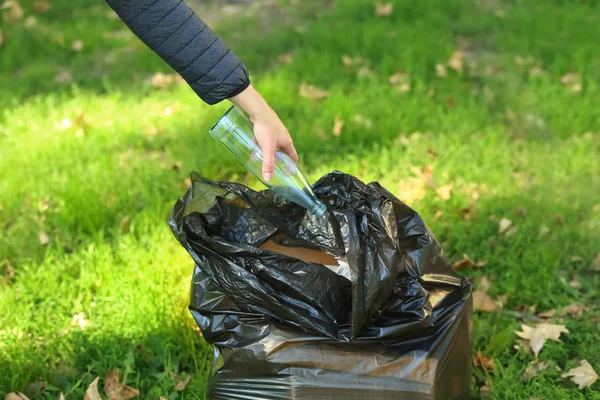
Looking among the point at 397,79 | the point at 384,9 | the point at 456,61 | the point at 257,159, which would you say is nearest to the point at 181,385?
the point at 257,159

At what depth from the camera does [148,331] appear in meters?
2.44

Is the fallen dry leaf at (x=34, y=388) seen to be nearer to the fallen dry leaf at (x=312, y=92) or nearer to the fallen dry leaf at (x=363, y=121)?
the fallen dry leaf at (x=363, y=121)

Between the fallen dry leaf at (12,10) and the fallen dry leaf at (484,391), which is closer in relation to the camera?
the fallen dry leaf at (484,391)

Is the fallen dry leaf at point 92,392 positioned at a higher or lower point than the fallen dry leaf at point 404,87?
lower

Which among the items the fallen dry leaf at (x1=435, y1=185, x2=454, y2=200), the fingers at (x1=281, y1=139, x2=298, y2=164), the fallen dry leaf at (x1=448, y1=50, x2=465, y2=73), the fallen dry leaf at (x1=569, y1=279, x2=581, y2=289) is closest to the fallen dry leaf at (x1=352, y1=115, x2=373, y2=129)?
the fallen dry leaf at (x1=435, y1=185, x2=454, y2=200)

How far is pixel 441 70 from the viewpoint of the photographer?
14.4 ft

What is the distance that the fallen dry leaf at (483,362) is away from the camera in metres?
2.33

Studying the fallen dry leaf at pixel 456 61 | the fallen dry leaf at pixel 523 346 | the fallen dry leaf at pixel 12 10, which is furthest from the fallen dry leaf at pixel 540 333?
the fallen dry leaf at pixel 12 10

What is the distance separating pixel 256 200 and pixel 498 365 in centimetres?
103

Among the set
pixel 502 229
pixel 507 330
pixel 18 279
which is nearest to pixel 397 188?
pixel 502 229

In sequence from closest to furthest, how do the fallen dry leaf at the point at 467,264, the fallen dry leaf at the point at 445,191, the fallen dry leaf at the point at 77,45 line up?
the fallen dry leaf at the point at 467,264 < the fallen dry leaf at the point at 445,191 < the fallen dry leaf at the point at 77,45

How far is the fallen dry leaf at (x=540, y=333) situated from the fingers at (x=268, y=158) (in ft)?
3.97

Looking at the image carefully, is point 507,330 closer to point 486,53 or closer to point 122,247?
point 122,247

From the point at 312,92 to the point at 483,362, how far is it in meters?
2.32
